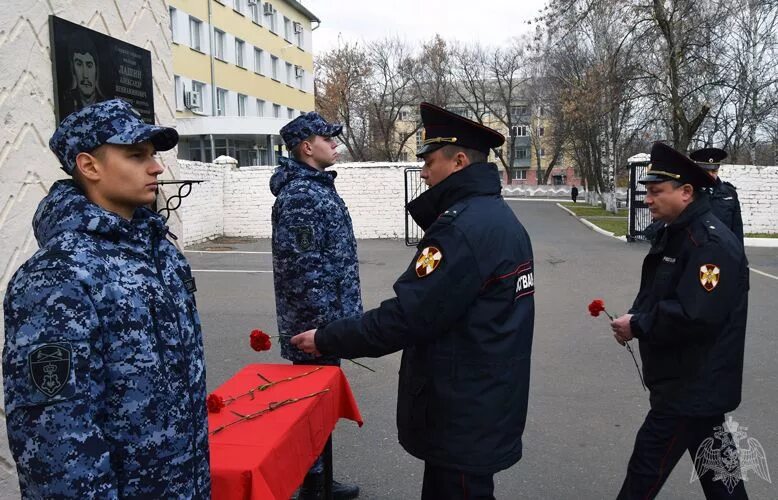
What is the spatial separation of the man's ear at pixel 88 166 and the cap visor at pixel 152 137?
0.23ft

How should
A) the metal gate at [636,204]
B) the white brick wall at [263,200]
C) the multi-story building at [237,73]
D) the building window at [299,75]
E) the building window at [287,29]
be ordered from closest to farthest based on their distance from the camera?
the metal gate at [636,204] → the white brick wall at [263,200] → the multi-story building at [237,73] → the building window at [287,29] → the building window at [299,75]

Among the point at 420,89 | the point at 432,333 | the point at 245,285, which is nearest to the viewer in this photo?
the point at 432,333

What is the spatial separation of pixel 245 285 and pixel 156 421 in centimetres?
879

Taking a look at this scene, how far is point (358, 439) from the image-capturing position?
4.43 m

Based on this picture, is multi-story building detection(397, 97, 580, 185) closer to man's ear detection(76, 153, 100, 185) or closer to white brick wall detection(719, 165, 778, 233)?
white brick wall detection(719, 165, 778, 233)

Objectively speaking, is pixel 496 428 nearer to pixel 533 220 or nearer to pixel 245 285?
pixel 245 285

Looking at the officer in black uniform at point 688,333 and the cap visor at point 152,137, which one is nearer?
the cap visor at point 152,137

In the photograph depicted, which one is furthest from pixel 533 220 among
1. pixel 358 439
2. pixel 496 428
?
pixel 496 428

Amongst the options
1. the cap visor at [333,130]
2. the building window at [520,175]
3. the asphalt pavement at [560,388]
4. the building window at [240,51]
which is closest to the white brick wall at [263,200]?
the asphalt pavement at [560,388]

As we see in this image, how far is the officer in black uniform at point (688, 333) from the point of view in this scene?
2742 mm

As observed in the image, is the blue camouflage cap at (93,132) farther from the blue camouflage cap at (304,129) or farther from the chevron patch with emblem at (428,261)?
the blue camouflage cap at (304,129)

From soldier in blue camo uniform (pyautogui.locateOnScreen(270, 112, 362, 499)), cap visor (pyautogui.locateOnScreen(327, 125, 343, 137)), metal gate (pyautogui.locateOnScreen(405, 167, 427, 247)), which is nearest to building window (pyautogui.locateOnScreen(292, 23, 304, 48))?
metal gate (pyautogui.locateOnScreen(405, 167, 427, 247))

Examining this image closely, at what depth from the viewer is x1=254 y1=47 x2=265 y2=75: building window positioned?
34.6 metres

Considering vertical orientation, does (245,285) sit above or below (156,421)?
below
